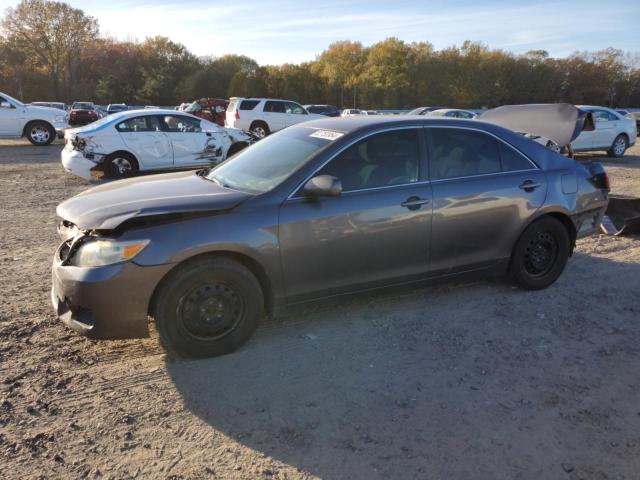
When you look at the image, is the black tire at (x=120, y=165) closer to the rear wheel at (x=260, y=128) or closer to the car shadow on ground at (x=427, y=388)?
the car shadow on ground at (x=427, y=388)

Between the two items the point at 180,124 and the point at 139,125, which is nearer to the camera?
the point at 139,125

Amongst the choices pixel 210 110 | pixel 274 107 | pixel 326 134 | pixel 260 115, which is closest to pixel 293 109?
pixel 274 107

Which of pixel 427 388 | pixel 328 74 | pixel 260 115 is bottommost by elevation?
pixel 427 388

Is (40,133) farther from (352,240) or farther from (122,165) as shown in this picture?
(352,240)

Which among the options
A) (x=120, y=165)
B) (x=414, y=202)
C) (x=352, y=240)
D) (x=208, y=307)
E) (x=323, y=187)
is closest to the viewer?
(x=208, y=307)

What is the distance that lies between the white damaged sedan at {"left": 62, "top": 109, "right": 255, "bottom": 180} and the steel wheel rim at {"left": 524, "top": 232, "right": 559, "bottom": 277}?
869 centimetres

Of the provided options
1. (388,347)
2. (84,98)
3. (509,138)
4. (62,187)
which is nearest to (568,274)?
(509,138)

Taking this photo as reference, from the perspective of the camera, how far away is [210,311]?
3482 mm

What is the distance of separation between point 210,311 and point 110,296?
656 millimetres

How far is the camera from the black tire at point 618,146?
1667 cm

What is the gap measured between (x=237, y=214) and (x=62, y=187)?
8538mm

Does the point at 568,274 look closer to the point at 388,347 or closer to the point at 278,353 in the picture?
the point at 388,347

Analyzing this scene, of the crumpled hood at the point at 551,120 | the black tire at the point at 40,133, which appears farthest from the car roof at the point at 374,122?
the black tire at the point at 40,133

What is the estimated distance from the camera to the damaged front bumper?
10.4ft
